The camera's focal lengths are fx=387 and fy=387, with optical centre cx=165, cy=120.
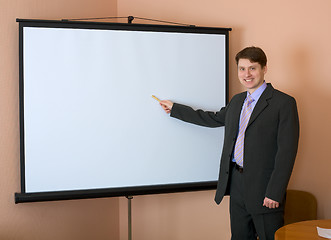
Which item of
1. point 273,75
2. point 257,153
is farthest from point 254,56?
point 273,75

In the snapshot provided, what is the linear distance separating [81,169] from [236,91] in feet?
4.41

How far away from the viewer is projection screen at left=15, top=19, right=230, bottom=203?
7.61 ft

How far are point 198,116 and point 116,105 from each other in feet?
1.82

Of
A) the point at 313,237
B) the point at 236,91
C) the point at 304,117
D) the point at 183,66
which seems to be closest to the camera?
the point at 313,237

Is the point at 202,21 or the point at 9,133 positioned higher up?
the point at 202,21

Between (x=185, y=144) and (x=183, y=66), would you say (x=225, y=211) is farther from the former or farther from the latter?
(x=183, y=66)

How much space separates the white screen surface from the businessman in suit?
0.37 metres

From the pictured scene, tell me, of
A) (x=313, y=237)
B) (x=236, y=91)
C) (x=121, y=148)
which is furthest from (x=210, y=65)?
(x=313, y=237)

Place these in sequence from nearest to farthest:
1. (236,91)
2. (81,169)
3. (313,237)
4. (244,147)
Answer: (313,237)
(244,147)
(81,169)
(236,91)

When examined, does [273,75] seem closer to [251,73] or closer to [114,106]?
[251,73]

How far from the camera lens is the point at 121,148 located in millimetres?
2514

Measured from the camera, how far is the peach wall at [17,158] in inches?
90.5

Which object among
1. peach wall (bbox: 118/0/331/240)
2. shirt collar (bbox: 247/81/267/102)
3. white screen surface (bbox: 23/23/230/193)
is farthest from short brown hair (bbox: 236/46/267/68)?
peach wall (bbox: 118/0/331/240)

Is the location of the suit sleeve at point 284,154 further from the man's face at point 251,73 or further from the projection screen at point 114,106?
the projection screen at point 114,106
